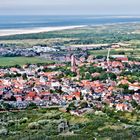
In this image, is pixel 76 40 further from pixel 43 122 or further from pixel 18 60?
pixel 43 122

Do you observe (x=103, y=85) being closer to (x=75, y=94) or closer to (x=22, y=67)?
(x=75, y=94)

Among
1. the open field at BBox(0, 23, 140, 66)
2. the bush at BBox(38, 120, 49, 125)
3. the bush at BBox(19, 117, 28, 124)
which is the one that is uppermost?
the bush at BBox(38, 120, 49, 125)

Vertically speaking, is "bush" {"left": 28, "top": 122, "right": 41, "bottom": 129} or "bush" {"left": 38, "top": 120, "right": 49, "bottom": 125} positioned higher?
"bush" {"left": 28, "top": 122, "right": 41, "bottom": 129}

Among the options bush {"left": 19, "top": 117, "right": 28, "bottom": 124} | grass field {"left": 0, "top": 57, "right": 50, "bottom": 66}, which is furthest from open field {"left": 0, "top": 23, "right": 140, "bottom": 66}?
bush {"left": 19, "top": 117, "right": 28, "bottom": 124}

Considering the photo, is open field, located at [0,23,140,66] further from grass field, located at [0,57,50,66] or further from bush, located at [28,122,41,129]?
bush, located at [28,122,41,129]

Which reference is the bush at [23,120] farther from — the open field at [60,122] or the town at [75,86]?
the town at [75,86]

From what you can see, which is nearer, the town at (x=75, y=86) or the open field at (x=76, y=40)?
the town at (x=75, y=86)

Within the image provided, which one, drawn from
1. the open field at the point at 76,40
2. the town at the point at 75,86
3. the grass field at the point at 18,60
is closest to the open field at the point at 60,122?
the town at the point at 75,86

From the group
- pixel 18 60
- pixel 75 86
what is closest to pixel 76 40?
pixel 18 60

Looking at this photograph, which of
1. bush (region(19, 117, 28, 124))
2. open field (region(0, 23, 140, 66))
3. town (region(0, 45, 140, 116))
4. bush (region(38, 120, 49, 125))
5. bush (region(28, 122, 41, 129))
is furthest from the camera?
open field (region(0, 23, 140, 66))

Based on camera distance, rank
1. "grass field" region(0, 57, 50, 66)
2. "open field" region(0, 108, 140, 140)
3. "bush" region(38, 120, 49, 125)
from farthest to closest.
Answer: "grass field" region(0, 57, 50, 66) → "bush" region(38, 120, 49, 125) → "open field" region(0, 108, 140, 140)

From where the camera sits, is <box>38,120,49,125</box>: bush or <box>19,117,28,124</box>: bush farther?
<box>19,117,28,124</box>: bush

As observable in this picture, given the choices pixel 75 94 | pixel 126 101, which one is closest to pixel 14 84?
pixel 75 94
